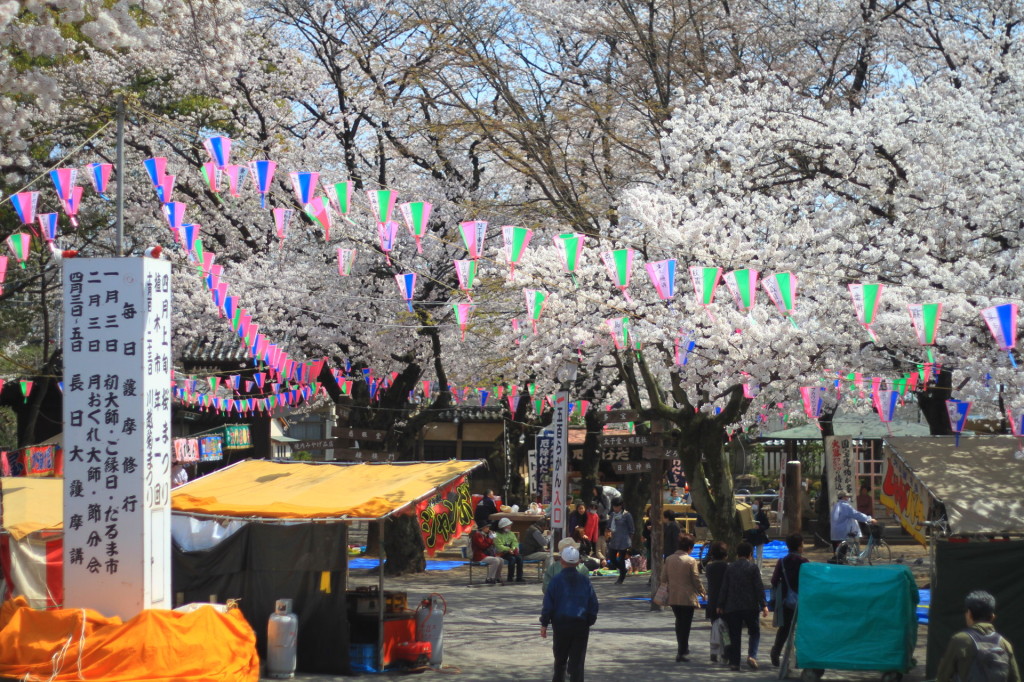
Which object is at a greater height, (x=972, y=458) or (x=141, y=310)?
(x=141, y=310)

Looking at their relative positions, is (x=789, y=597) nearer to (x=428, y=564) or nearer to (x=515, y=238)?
(x=515, y=238)

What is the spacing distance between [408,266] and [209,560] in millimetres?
10166

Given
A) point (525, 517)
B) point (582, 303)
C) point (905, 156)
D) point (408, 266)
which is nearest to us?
point (905, 156)

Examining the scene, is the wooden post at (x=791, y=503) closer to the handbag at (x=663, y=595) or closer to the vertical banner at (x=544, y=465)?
the vertical banner at (x=544, y=465)

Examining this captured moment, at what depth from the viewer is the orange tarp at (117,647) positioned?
31.4 feet

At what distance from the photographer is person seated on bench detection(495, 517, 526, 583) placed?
21.0 m

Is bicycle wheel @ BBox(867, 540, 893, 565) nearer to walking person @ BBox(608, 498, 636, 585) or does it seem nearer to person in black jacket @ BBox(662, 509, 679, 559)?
walking person @ BBox(608, 498, 636, 585)

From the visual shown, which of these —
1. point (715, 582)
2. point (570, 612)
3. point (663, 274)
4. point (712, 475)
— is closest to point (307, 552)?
point (570, 612)

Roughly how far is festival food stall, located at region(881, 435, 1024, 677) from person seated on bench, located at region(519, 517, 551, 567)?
12.8 metres

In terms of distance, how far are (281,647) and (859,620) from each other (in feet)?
19.9

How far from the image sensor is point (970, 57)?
58.7 feet

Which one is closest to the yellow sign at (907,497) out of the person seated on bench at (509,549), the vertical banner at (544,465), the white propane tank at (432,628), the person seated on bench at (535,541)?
the white propane tank at (432,628)

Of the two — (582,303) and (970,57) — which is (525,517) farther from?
(970,57)

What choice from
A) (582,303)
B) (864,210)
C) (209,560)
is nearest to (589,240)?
(582,303)
